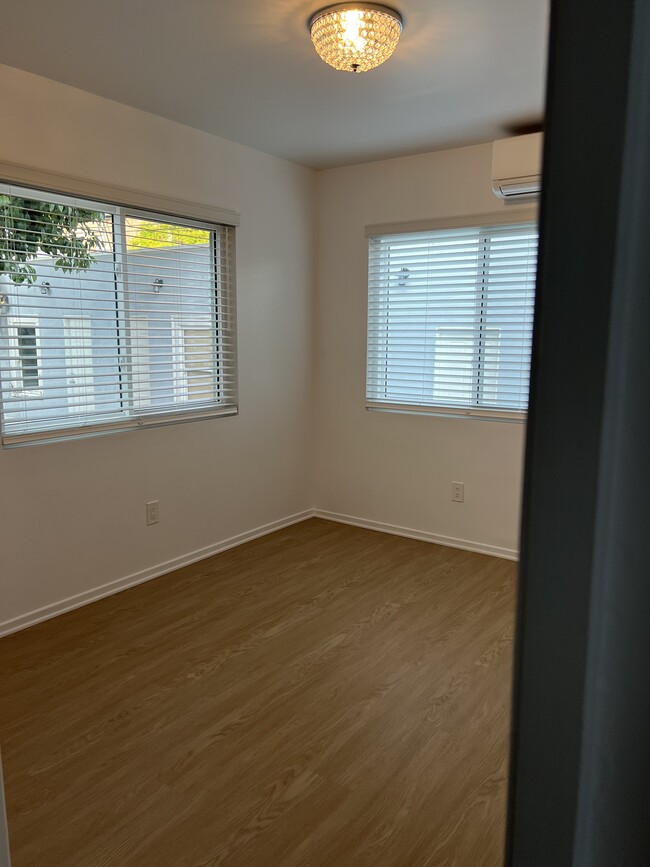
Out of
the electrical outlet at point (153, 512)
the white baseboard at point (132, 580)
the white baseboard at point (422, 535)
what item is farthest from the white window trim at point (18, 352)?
the white baseboard at point (422, 535)

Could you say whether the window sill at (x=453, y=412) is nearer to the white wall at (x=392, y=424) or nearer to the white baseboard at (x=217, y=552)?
the white wall at (x=392, y=424)

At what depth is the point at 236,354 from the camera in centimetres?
394

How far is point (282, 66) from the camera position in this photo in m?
2.62

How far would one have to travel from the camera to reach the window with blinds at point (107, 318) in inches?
112

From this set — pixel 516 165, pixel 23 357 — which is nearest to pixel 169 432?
pixel 23 357

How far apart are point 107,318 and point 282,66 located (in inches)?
56.4

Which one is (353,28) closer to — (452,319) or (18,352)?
(18,352)

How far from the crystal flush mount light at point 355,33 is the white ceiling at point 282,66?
6cm

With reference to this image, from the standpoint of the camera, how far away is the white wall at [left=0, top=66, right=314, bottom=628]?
2871 millimetres

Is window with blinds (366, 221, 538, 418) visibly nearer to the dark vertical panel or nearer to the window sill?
the window sill

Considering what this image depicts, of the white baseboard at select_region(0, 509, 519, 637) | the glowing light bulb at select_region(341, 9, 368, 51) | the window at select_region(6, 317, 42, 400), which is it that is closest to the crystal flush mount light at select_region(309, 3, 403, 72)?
the glowing light bulb at select_region(341, 9, 368, 51)

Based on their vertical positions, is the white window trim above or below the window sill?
above

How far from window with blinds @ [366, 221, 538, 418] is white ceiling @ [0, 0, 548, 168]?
0.65 metres

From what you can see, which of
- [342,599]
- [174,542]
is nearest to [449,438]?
[342,599]
